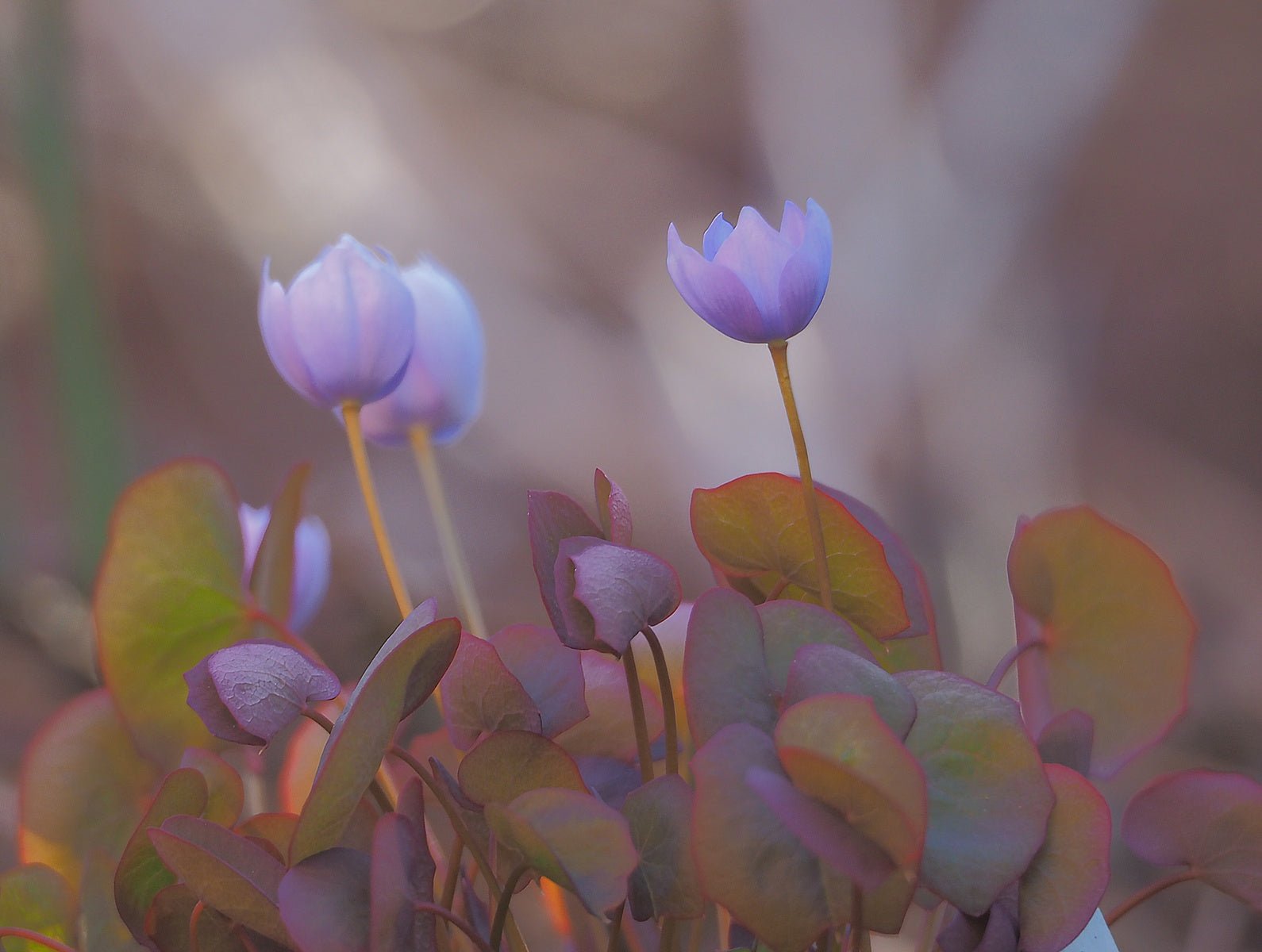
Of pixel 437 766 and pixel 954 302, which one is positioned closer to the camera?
pixel 437 766

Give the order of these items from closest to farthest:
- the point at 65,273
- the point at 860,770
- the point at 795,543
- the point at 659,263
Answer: the point at 860,770 → the point at 795,543 → the point at 65,273 → the point at 659,263

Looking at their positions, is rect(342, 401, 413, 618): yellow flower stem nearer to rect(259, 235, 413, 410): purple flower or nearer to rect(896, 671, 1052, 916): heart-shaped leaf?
rect(259, 235, 413, 410): purple flower

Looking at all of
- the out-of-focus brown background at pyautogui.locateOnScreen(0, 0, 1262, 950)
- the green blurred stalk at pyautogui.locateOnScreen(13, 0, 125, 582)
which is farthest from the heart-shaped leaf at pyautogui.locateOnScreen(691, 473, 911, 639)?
the green blurred stalk at pyautogui.locateOnScreen(13, 0, 125, 582)

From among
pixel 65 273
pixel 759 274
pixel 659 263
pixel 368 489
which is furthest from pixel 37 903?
pixel 659 263

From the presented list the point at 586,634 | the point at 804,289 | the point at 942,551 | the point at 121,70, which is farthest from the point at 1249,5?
the point at 121,70

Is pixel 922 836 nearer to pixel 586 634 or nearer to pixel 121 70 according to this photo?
pixel 586 634

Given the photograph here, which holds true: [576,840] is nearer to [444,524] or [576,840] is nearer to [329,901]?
[329,901]
